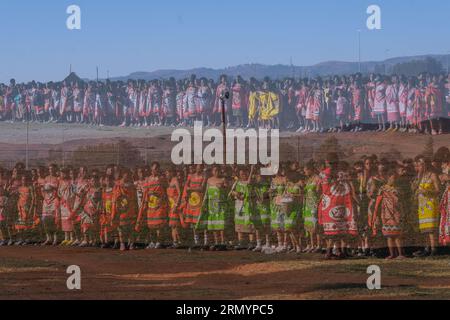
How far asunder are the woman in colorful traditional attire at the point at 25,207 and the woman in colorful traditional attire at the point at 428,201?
8017mm

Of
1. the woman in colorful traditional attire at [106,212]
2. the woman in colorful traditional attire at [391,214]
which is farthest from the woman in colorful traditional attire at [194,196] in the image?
the woman in colorful traditional attire at [391,214]

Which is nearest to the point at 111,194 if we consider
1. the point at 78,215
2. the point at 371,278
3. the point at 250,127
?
the point at 78,215

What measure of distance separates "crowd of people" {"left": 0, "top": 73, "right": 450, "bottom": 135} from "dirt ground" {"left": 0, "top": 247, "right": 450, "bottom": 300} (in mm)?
15321

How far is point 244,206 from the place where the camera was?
17.5 m

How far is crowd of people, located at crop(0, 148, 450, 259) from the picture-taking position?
1605cm

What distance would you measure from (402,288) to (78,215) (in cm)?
785

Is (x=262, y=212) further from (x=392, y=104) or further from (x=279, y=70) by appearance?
(x=279, y=70)

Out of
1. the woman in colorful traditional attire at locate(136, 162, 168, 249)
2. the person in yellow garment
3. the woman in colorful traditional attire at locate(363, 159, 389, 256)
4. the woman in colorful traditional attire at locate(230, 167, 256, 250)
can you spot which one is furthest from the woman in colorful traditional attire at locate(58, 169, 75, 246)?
the person in yellow garment

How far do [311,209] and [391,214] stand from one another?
1.39 m

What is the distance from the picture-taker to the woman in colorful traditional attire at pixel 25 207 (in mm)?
19475

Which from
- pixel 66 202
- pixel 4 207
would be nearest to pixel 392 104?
pixel 66 202

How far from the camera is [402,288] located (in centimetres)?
1323

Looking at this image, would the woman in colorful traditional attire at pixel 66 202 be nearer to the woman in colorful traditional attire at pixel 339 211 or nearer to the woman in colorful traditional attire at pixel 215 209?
A: the woman in colorful traditional attire at pixel 215 209

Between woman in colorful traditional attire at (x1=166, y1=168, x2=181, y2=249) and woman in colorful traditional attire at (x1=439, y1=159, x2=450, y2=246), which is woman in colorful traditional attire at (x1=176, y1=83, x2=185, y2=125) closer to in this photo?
woman in colorful traditional attire at (x1=166, y1=168, x2=181, y2=249)
